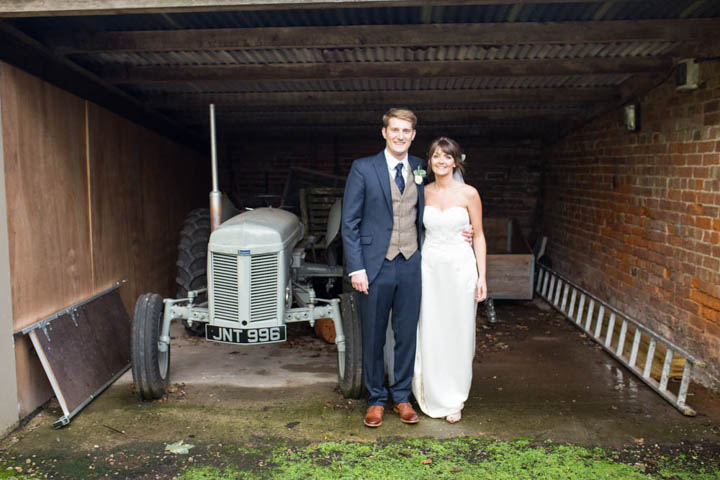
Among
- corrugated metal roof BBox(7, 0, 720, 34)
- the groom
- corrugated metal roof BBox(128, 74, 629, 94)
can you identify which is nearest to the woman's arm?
the groom

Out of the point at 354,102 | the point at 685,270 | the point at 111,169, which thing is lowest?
the point at 685,270

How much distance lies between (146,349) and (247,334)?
2.18 feet

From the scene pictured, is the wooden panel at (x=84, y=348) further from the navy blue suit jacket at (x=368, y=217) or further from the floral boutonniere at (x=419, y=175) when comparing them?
the floral boutonniere at (x=419, y=175)

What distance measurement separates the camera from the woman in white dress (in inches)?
143

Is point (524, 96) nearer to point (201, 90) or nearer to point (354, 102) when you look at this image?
point (354, 102)

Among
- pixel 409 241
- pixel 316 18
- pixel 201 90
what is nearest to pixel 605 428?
pixel 409 241

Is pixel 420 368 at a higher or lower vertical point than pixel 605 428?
higher

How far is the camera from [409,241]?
3592 millimetres

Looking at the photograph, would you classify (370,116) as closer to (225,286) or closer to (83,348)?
(225,286)

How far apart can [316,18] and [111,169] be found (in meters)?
2.25

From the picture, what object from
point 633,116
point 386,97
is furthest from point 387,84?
point 633,116

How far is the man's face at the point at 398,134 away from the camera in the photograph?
3.47 metres

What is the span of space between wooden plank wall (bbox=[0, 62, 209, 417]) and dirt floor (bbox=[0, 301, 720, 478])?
548 mm

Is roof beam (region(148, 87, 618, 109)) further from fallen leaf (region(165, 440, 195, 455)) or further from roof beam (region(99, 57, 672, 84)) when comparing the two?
fallen leaf (region(165, 440, 195, 455))
